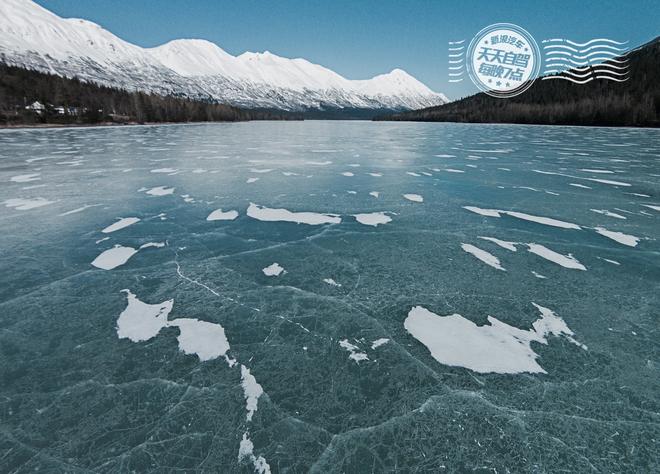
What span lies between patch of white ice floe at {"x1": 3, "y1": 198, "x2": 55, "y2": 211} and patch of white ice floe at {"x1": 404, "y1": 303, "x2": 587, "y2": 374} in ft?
28.5

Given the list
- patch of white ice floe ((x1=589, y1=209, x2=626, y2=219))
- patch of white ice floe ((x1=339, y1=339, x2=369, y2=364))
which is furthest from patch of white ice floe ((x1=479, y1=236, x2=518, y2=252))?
patch of white ice floe ((x1=339, y1=339, x2=369, y2=364))

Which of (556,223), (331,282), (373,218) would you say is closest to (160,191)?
(373,218)

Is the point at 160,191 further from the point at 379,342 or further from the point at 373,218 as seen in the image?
the point at 379,342

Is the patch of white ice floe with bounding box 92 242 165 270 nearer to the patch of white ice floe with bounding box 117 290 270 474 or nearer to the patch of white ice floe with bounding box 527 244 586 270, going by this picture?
the patch of white ice floe with bounding box 117 290 270 474

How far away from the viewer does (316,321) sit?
11.0ft

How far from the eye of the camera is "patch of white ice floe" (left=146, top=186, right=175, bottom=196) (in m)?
9.05

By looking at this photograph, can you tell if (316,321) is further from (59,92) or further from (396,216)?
(59,92)

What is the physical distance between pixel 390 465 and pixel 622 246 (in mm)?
5621

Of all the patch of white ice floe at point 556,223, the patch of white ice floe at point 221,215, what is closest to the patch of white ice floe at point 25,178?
the patch of white ice floe at point 221,215

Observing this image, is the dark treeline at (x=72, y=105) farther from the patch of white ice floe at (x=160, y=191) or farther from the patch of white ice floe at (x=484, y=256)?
the patch of white ice floe at (x=484, y=256)

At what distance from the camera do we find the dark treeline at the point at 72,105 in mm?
62728

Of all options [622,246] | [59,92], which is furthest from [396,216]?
[59,92]

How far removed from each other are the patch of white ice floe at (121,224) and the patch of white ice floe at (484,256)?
6262 millimetres

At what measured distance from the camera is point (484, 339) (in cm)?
308
